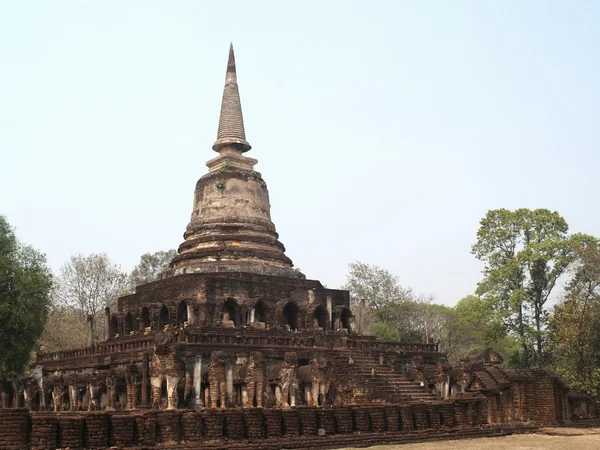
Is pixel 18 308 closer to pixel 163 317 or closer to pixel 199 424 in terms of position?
pixel 163 317

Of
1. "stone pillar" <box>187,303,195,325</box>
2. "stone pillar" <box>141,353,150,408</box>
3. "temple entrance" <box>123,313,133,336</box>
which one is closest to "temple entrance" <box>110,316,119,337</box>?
"temple entrance" <box>123,313,133,336</box>

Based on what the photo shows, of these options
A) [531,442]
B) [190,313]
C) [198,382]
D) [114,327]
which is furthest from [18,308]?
[531,442]

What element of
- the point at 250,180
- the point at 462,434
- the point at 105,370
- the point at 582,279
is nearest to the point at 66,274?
the point at 250,180

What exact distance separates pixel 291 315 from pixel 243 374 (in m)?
9.19

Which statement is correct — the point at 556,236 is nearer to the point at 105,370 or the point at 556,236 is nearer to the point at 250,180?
the point at 250,180

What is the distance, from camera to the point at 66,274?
45844 millimetres

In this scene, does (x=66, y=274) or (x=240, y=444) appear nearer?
(x=240, y=444)

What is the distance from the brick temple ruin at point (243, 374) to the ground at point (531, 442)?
0.55m

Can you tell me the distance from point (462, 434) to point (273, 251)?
16362 millimetres

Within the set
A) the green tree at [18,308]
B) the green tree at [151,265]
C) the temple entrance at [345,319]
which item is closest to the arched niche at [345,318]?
the temple entrance at [345,319]

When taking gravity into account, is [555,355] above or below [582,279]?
below

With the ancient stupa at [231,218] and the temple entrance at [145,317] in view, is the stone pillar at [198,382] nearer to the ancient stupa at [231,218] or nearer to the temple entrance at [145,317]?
the ancient stupa at [231,218]

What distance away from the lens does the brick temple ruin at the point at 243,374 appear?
14547mm

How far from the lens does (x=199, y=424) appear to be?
14.4m
